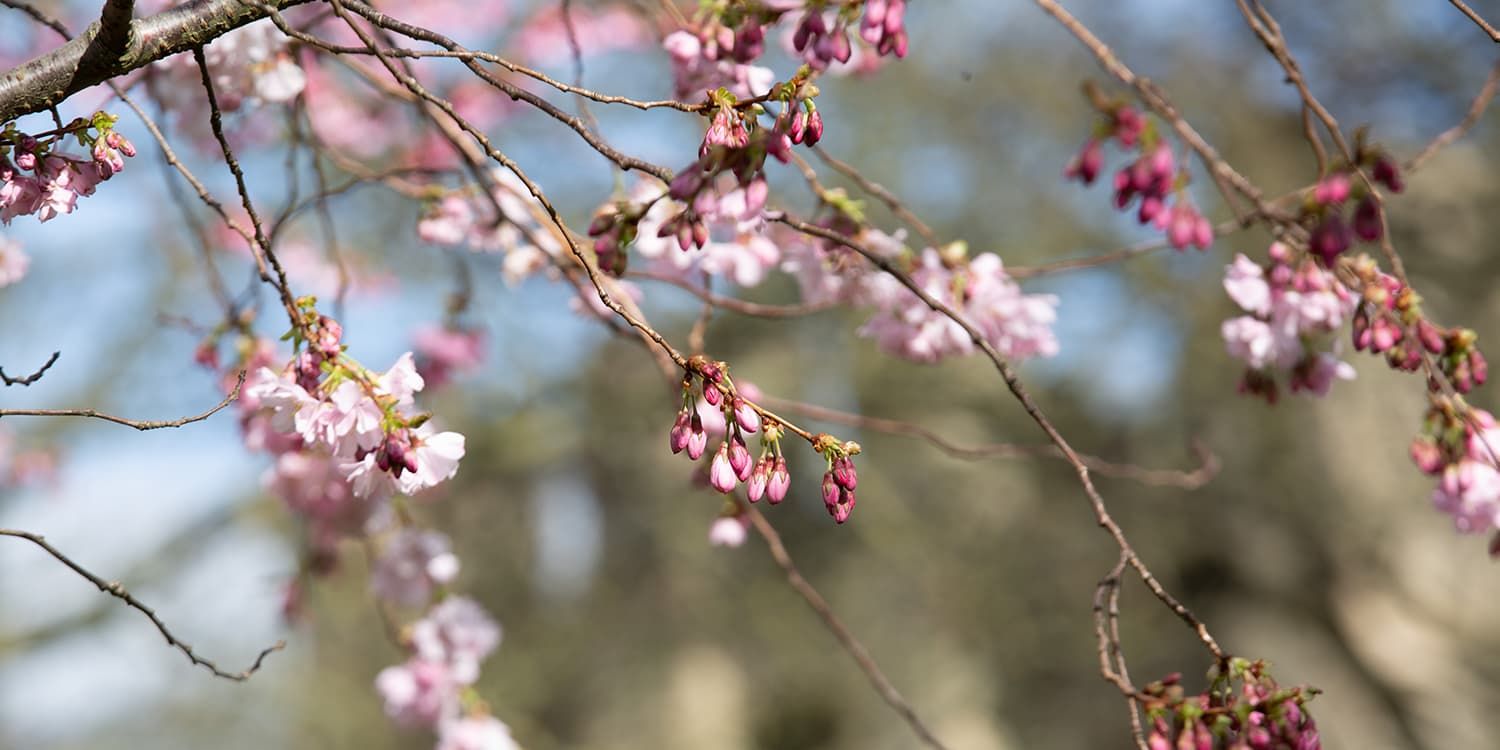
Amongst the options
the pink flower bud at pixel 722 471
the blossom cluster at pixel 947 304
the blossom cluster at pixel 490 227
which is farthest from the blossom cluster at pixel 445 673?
the pink flower bud at pixel 722 471

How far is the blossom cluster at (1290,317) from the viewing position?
1.38m

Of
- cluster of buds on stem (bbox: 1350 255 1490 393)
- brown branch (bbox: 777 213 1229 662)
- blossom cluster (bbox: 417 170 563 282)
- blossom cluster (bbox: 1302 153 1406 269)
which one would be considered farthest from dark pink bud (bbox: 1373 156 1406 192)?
blossom cluster (bbox: 417 170 563 282)

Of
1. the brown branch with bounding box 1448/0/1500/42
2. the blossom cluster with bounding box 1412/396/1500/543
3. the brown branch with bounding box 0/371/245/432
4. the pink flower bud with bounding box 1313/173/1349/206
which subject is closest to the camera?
the brown branch with bounding box 0/371/245/432

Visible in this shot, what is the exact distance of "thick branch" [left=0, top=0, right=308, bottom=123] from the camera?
3.20 ft

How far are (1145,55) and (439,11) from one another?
3731 mm

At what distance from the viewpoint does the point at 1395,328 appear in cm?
128

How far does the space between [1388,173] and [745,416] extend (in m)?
0.75

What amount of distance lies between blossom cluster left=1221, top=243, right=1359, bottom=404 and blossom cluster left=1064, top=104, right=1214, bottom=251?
0.08 meters

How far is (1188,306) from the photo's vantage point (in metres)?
6.16

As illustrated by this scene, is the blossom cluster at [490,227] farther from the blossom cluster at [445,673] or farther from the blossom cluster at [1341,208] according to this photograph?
the blossom cluster at [1341,208]

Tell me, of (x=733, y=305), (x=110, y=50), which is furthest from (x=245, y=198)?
(x=733, y=305)

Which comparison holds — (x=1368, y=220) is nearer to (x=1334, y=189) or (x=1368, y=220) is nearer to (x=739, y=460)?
(x=1334, y=189)

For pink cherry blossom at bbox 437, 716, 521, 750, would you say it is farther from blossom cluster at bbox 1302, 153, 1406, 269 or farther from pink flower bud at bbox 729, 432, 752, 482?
blossom cluster at bbox 1302, 153, 1406, 269

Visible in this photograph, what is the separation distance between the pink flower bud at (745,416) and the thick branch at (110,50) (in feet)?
1.73
